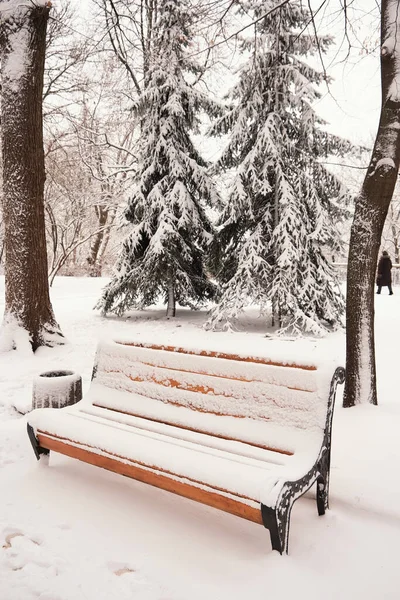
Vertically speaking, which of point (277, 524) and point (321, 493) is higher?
point (277, 524)

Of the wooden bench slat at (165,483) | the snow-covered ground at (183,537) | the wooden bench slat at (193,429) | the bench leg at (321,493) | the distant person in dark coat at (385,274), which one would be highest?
the distant person in dark coat at (385,274)

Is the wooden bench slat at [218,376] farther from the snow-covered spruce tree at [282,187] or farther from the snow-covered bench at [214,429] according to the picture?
the snow-covered spruce tree at [282,187]

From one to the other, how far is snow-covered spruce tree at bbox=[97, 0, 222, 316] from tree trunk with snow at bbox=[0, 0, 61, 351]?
386cm

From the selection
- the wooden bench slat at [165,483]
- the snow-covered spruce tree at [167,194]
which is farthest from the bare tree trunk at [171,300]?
the wooden bench slat at [165,483]

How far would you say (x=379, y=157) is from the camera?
4.18 m

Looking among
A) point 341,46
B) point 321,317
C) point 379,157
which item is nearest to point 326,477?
point 379,157

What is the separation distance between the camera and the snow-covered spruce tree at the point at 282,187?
929 cm

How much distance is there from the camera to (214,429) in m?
2.91

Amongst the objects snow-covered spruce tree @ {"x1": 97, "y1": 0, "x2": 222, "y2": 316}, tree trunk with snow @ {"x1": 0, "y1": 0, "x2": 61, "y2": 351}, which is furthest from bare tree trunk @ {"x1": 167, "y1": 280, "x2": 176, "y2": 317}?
tree trunk with snow @ {"x1": 0, "y1": 0, "x2": 61, "y2": 351}

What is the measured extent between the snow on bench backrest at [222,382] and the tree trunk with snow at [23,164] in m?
4.04

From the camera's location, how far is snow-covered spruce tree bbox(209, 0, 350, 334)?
929cm

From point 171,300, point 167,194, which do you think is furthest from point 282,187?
point 171,300

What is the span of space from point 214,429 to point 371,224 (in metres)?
2.68

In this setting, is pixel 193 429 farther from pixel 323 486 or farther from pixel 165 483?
pixel 323 486
